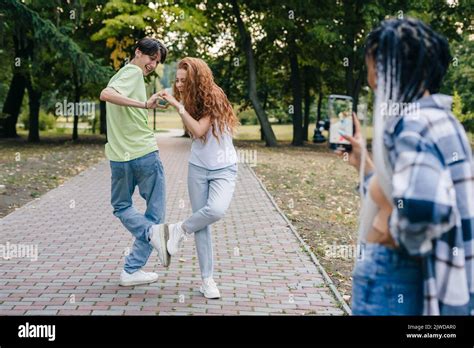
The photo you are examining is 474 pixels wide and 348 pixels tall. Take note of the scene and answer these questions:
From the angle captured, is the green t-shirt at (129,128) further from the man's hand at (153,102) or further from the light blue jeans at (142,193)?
the man's hand at (153,102)

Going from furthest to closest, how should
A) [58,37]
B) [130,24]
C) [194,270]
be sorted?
[130,24]
[58,37]
[194,270]

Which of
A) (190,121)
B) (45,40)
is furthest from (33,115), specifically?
(190,121)

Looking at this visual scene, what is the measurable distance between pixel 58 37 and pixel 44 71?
8.83 m

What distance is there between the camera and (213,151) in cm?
512

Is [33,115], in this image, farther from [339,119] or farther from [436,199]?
[436,199]

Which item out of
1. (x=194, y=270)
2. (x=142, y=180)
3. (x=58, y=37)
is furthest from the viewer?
(x=58, y=37)

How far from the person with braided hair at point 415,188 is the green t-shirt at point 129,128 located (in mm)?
3205

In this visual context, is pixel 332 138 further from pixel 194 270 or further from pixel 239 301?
pixel 194 270

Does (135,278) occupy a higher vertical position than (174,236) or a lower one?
lower

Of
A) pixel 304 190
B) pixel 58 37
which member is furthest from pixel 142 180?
pixel 58 37

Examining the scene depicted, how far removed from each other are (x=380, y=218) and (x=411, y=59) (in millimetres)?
590

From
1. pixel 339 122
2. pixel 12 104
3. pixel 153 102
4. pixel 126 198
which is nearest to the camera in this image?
pixel 339 122

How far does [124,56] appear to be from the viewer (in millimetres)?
28438

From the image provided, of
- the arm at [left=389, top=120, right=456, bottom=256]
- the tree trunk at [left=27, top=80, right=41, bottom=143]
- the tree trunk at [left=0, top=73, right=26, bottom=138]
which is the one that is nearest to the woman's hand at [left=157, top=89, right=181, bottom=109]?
the arm at [left=389, top=120, right=456, bottom=256]
